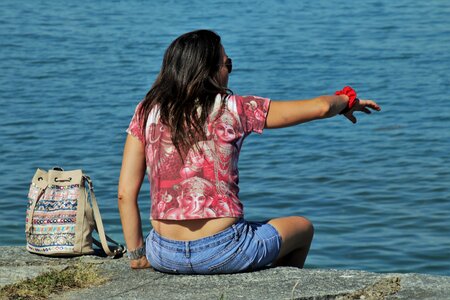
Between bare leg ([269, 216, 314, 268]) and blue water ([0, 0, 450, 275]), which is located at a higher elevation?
bare leg ([269, 216, 314, 268])

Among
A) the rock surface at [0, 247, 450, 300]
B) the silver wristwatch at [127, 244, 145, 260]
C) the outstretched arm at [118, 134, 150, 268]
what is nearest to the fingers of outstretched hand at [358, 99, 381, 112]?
the rock surface at [0, 247, 450, 300]

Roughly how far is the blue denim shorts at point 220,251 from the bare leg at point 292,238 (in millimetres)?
60

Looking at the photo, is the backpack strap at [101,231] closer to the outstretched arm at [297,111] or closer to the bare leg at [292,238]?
the bare leg at [292,238]

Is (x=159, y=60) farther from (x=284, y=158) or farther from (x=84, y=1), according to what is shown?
(x=84, y=1)

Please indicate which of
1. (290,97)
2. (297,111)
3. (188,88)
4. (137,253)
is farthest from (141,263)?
(290,97)

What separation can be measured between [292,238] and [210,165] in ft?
1.85

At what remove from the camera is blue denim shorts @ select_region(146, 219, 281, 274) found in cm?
456

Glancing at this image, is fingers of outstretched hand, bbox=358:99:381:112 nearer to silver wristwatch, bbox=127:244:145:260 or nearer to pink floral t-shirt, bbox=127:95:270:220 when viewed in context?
pink floral t-shirt, bbox=127:95:270:220

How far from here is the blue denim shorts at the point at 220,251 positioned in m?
4.56

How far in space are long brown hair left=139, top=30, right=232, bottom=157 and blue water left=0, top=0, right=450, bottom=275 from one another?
10.7ft

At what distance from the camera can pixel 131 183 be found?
185 inches

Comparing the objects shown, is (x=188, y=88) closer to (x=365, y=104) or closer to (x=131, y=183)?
(x=131, y=183)

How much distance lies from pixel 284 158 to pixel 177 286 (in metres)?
5.98

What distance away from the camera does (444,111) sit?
39.3 feet
